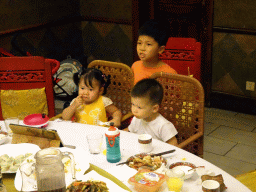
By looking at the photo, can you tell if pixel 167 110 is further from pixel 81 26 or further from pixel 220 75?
pixel 81 26

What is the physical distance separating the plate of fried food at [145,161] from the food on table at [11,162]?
1.58 ft

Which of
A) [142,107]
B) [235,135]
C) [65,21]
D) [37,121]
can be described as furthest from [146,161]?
[65,21]

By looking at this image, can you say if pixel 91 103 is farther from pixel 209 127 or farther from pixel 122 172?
pixel 209 127

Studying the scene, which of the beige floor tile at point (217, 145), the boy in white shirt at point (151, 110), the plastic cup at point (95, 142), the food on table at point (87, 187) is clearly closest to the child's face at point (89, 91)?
the boy in white shirt at point (151, 110)

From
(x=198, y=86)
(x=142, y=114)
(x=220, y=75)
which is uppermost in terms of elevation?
(x=198, y=86)

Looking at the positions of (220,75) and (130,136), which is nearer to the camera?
Result: (130,136)

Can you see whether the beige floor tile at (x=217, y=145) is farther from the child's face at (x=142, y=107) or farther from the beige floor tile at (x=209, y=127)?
the child's face at (x=142, y=107)

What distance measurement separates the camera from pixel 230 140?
364 centimetres

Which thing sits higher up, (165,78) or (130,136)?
(165,78)

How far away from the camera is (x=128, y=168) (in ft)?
5.24

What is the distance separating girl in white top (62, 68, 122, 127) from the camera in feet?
8.05

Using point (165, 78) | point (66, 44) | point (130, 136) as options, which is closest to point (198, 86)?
point (165, 78)

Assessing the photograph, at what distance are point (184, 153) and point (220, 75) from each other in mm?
2836

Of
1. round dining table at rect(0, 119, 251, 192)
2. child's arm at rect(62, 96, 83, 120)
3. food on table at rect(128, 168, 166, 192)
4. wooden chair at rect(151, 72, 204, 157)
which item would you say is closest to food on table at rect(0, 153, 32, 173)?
round dining table at rect(0, 119, 251, 192)
